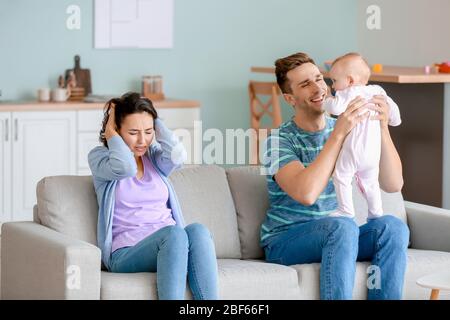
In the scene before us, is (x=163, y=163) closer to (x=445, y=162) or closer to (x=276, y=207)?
(x=276, y=207)

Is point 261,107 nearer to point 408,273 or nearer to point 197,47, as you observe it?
point 197,47

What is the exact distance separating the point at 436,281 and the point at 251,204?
810 millimetres

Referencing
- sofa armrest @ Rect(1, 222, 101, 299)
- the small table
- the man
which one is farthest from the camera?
the man

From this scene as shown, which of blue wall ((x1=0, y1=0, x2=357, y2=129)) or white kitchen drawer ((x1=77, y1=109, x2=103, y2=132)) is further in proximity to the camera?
blue wall ((x1=0, y1=0, x2=357, y2=129))

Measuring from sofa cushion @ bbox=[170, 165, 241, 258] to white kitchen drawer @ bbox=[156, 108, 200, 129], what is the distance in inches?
102

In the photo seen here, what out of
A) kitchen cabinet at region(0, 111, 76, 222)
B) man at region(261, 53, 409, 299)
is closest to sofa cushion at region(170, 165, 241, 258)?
man at region(261, 53, 409, 299)

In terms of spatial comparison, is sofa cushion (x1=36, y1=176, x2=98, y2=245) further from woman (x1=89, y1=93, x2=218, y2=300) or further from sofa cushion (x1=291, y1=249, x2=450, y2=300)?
sofa cushion (x1=291, y1=249, x2=450, y2=300)

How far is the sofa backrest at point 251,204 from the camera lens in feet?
12.1

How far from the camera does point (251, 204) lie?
3.73 metres

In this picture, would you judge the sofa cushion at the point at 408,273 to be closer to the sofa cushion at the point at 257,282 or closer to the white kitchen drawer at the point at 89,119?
the sofa cushion at the point at 257,282

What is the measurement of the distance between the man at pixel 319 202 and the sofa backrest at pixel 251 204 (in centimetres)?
9

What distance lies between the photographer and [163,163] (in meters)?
3.46

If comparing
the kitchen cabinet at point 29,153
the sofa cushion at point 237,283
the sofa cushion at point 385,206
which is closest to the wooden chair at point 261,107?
the kitchen cabinet at point 29,153

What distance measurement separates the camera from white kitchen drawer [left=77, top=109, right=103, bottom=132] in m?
6.10
